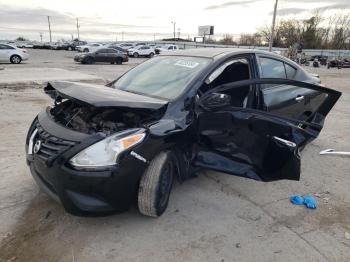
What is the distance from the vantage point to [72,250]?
8.74 ft

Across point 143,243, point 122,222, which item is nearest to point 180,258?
point 143,243

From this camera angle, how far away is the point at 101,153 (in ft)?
8.57

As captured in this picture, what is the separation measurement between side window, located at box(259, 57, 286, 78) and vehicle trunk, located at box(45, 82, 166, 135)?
1.71 m

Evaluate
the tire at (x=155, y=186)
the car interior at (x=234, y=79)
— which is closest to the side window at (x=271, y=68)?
the car interior at (x=234, y=79)

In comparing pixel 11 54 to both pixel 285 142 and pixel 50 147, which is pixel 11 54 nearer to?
pixel 50 147

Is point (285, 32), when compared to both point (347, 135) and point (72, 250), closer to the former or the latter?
point (347, 135)

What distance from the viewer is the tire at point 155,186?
114 inches

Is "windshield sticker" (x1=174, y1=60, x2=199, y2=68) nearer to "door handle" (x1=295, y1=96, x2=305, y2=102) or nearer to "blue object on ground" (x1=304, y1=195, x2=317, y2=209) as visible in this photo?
"door handle" (x1=295, y1=96, x2=305, y2=102)

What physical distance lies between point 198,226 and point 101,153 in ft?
3.90

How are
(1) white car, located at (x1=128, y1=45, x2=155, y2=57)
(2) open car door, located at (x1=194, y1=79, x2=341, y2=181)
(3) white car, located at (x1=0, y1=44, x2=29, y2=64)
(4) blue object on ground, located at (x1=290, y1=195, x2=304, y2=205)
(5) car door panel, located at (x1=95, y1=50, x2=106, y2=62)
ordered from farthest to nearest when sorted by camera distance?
(1) white car, located at (x1=128, y1=45, x2=155, y2=57) < (5) car door panel, located at (x1=95, y1=50, x2=106, y2=62) < (3) white car, located at (x1=0, y1=44, x2=29, y2=64) < (4) blue object on ground, located at (x1=290, y1=195, x2=304, y2=205) < (2) open car door, located at (x1=194, y1=79, x2=341, y2=181)

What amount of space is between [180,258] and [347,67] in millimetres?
40556

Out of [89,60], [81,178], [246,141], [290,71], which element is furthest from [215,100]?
[89,60]

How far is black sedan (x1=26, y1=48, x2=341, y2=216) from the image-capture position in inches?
104

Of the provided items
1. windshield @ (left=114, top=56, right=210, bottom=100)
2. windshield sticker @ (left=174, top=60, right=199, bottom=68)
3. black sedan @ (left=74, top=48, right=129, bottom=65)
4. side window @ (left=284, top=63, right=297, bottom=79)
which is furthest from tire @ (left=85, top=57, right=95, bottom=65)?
windshield sticker @ (left=174, top=60, right=199, bottom=68)
